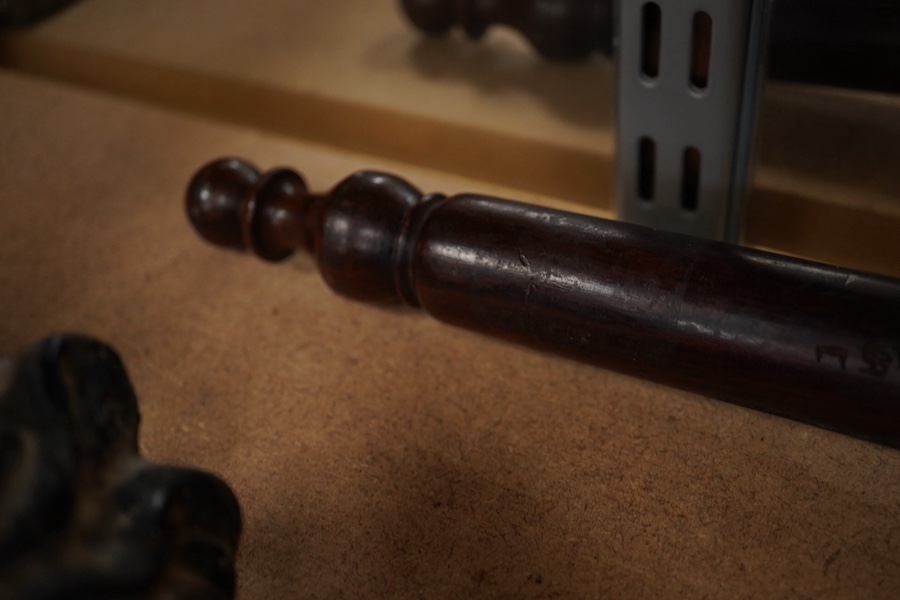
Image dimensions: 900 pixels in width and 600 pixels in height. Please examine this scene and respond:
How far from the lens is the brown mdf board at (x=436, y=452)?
710 mm

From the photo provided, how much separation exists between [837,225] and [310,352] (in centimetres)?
66

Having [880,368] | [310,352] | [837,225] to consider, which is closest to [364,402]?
[310,352]

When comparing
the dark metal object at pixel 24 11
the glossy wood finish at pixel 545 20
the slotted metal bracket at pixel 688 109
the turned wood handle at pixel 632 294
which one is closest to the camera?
the turned wood handle at pixel 632 294

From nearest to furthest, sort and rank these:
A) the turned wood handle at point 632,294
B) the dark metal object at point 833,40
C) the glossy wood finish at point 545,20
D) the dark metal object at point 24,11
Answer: the turned wood handle at point 632,294
the dark metal object at point 833,40
the glossy wood finish at point 545,20
the dark metal object at point 24,11

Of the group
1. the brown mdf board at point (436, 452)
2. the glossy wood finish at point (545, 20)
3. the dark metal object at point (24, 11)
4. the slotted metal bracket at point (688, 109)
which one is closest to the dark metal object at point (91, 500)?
the brown mdf board at point (436, 452)

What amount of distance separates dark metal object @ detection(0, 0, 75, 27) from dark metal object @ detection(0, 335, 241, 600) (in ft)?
5.13

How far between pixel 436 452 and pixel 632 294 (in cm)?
23

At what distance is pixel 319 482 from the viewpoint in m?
0.81

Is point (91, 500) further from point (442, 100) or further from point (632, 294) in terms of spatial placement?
point (442, 100)

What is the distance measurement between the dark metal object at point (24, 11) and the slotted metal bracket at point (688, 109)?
1394mm

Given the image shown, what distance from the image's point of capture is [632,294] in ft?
2.42

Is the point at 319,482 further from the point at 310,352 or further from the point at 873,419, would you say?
the point at 873,419

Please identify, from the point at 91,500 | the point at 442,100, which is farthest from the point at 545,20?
the point at 91,500

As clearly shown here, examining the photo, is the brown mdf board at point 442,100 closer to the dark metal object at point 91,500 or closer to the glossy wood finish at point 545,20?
the glossy wood finish at point 545,20
